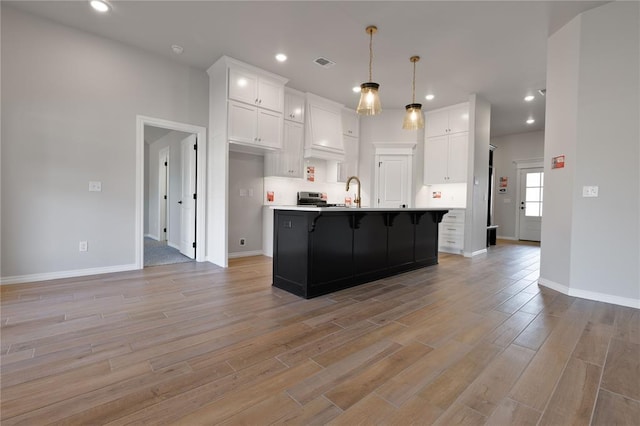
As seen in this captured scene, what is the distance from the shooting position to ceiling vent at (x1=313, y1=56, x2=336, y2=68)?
4336 mm

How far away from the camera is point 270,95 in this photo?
4.81m

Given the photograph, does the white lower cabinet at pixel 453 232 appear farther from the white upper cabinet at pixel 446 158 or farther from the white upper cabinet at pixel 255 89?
the white upper cabinet at pixel 255 89

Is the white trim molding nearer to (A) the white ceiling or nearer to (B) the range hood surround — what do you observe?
(A) the white ceiling

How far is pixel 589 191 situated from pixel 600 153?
404mm

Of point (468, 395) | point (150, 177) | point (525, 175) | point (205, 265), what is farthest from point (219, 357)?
point (525, 175)

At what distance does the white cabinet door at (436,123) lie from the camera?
20.5 feet

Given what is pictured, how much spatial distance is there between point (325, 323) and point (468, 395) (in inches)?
45.1

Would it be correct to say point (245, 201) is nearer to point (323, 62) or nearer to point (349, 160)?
point (349, 160)

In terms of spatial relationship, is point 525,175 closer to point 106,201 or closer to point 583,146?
point 583,146

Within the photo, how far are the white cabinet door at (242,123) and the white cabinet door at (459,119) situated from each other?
4.11 meters


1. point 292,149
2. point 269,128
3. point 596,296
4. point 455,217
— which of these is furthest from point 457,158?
point 269,128

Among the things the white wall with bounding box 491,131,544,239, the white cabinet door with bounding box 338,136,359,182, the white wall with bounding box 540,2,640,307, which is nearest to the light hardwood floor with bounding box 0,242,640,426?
the white wall with bounding box 540,2,640,307

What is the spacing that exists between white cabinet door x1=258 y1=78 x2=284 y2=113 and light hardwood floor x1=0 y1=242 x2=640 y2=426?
304 centimetres

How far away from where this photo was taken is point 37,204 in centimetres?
343
